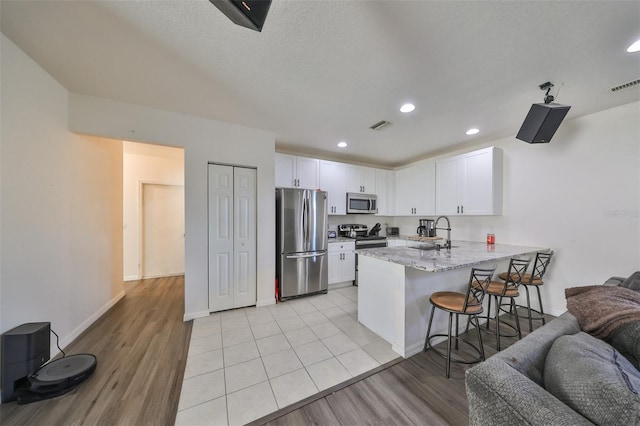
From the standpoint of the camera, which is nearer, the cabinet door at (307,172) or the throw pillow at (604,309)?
the throw pillow at (604,309)

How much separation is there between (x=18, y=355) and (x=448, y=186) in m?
5.36

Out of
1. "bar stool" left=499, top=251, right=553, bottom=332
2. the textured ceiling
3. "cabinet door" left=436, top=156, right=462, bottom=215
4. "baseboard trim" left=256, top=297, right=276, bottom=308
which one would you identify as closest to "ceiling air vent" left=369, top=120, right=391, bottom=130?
the textured ceiling

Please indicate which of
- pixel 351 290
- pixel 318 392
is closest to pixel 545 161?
pixel 351 290

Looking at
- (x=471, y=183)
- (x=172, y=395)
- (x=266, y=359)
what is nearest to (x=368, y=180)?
(x=471, y=183)

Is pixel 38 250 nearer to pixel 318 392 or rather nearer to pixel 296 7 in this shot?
pixel 318 392

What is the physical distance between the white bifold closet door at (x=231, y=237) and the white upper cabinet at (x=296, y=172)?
0.60 m

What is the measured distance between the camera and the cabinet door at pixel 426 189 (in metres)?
4.24

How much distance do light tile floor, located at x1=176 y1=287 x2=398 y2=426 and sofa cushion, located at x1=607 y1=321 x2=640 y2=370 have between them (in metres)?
1.49

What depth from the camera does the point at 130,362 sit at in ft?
6.56

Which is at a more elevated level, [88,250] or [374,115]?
[374,115]

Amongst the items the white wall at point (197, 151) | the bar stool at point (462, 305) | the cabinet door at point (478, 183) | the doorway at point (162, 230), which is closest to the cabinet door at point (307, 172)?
the white wall at point (197, 151)

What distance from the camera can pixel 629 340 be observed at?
42.3 inches

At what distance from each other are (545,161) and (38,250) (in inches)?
232

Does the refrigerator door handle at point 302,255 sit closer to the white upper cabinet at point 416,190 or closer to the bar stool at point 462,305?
the bar stool at point 462,305
